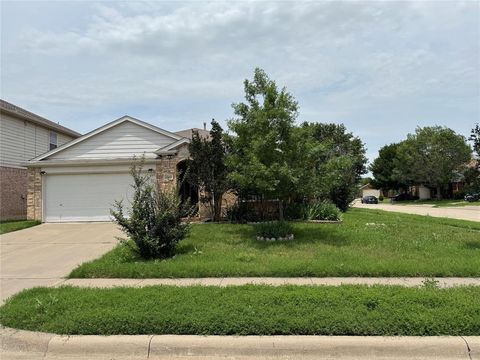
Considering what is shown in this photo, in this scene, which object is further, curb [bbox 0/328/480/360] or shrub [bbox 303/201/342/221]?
shrub [bbox 303/201/342/221]

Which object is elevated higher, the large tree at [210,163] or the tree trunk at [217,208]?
the large tree at [210,163]

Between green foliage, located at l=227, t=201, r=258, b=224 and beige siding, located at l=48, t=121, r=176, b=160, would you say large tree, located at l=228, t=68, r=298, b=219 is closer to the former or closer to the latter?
green foliage, located at l=227, t=201, r=258, b=224

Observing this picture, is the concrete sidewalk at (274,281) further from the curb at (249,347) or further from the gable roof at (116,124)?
the gable roof at (116,124)

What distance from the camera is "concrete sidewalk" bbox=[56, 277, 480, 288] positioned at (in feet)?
23.0

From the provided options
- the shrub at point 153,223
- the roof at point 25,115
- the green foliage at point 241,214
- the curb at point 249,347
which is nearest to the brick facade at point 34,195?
the roof at point 25,115

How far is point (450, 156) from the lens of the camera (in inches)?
2020

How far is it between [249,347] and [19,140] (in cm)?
2111

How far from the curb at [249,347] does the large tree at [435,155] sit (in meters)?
50.4

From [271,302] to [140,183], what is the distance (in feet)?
16.3

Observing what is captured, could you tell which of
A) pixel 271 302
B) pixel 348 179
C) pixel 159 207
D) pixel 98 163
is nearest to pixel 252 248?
pixel 159 207

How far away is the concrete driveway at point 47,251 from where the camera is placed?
8.08m

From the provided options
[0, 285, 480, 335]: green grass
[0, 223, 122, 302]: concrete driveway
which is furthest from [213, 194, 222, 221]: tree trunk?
[0, 285, 480, 335]: green grass

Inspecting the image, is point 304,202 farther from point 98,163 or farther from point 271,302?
point 271,302

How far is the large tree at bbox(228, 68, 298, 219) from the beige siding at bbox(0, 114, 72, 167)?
496 inches
